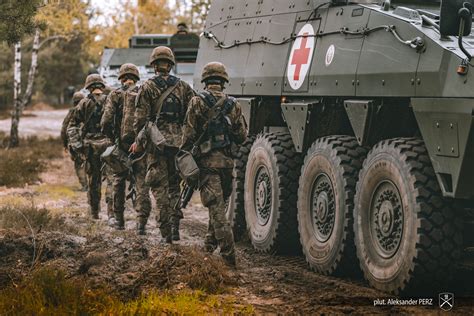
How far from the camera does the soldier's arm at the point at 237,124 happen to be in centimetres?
959

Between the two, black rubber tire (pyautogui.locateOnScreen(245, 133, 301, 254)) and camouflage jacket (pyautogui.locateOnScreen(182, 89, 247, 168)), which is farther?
black rubber tire (pyautogui.locateOnScreen(245, 133, 301, 254))

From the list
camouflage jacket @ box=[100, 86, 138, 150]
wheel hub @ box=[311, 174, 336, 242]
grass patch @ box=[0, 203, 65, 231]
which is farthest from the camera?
camouflage jacket @ box=[100, 86, 138, 150]

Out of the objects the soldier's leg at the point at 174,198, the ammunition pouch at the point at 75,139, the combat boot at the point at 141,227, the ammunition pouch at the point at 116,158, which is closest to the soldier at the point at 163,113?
the soldier's leg at the point at 174,198

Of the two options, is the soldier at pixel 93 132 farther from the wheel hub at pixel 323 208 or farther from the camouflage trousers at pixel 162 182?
the wheel hub at pixel 323 208

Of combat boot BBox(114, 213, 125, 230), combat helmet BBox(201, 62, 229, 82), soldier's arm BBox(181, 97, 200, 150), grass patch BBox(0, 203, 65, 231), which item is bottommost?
combat boot BBox(114, 213, 125, 230)

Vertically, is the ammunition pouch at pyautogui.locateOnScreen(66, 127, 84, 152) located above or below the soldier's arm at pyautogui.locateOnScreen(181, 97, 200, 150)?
below

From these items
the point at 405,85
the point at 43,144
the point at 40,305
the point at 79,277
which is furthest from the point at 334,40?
the point at 43,144

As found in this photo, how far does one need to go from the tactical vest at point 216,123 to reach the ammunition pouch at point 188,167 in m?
0.16

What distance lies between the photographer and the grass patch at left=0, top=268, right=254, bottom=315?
21.6 feet

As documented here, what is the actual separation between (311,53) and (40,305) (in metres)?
4.26

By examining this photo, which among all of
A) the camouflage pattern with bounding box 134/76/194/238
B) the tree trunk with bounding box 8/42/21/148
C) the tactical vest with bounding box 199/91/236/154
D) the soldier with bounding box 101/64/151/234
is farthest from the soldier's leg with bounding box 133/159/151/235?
the tree trunk with bounding box 8/42/21/148

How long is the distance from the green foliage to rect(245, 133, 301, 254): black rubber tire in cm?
281

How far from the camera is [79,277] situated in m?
8.07

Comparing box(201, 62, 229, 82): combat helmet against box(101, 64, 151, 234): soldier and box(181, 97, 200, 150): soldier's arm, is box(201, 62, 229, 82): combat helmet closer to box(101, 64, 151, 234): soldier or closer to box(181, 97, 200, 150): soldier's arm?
box(181, 97, 200, 150): soldier's arm
